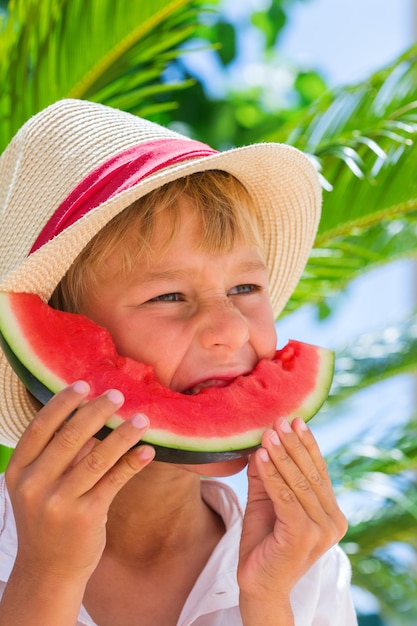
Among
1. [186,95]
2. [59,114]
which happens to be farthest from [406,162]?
[186,95]

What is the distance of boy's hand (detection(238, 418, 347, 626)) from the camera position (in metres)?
1.41

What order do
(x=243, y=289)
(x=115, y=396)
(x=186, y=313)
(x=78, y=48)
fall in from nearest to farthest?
1. (x=115, y=396)
2. (x=186, y=313)
3. (x=243, y=289)
4. (x=78, y=48)

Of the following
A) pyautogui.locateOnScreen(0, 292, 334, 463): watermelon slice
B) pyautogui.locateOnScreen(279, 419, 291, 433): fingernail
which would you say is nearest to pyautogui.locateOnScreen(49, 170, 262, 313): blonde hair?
pyautogui.locateOnScreen(0, 292, 334, 463): watermelon slice

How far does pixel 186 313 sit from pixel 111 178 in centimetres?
26

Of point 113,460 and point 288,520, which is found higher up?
point 113,460

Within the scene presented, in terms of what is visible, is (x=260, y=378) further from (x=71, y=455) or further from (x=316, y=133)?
(x=316, y=133)

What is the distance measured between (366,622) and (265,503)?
11.6ft

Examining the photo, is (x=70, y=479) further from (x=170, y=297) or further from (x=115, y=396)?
(x=170, y=297)

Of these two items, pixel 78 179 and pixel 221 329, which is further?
pixel 78 179

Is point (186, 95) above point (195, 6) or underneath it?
underneath

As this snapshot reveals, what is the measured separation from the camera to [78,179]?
1562 mm

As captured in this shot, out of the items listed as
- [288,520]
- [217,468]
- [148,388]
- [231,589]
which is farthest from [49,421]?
[231,589]

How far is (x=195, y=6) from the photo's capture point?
274cm

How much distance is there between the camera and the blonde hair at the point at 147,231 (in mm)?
1548
